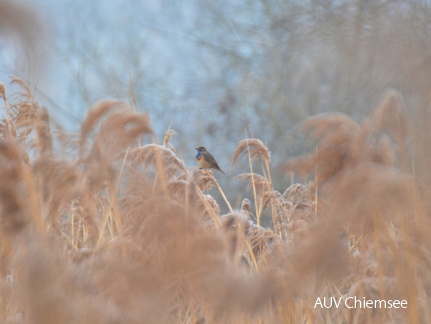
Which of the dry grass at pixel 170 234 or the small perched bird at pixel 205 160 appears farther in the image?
the small perched bird at pixel 205 160

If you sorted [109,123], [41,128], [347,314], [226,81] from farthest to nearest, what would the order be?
1. [226,81]
2. [347,314]
3. [41,128]
4. [109,123]

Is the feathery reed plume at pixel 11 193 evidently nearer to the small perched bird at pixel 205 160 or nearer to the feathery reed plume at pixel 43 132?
the feathery reed plume at pixel 43 132

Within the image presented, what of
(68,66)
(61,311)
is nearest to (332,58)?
(68,66)

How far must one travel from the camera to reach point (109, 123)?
1670 mm

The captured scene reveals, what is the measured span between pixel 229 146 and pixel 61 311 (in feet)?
28.6

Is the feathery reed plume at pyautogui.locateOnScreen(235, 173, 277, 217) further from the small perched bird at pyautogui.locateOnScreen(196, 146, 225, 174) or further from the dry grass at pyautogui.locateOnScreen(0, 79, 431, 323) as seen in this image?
the small perched bird at pyautogui.locateOnScreen(196, 146, 225, 174)

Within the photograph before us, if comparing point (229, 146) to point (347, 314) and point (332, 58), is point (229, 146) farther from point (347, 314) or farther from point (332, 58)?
point (347, 314)

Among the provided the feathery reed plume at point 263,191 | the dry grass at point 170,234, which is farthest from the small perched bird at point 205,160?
the dry grass at point 170,234

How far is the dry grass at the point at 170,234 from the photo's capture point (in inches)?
54.4

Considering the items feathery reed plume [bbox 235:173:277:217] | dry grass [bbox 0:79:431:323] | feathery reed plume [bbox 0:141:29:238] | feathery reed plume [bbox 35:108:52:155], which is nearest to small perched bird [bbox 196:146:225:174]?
feathery reed plume [bbox 235:173:277:217]

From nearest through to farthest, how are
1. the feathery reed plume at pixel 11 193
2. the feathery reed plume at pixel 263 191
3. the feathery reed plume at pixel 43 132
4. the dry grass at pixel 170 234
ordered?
1. the dry grass at pixel 170 234
2. the feathery reed plume at pixel 11 193
3. the feathery reed plume at pixel 43 132
4. the feathery reed plume at pixel 263 191

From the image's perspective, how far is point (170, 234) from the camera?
1.45 metres

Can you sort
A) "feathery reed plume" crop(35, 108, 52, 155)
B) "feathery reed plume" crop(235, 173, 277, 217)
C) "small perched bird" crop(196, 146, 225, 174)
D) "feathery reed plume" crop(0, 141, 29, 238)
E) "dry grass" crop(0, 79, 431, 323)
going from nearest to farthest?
"dry grass" crop(0, 79, 431, 323)
"feathery reed plume" crop(0, 141, 29, 238)
"feathery reed plume" crop(35, 108, 52, 155)
"feathery reed plume" crop(235, 173, 277, 217)
"small perched bird" crop(196, 146, 225, 174)

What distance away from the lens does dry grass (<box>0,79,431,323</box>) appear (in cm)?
138
